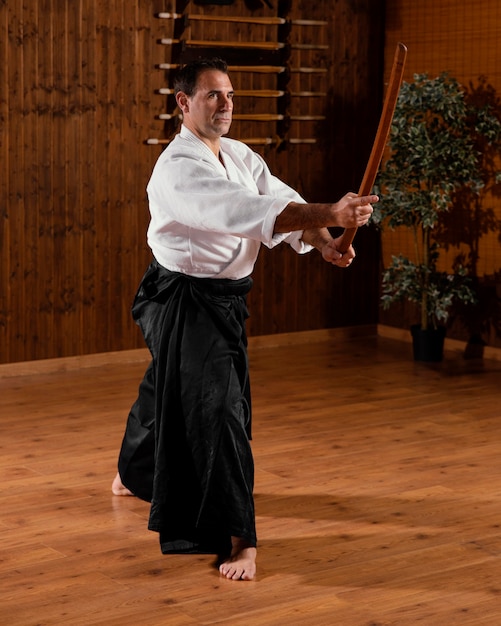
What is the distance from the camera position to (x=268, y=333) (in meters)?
6.80

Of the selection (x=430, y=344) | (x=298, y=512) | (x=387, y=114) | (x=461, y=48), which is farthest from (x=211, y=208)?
(x=461, y=48)

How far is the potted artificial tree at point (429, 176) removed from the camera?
6.06 m

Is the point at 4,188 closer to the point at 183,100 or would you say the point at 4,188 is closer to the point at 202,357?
the point at 183,100

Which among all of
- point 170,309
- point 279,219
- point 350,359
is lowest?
point 350,359

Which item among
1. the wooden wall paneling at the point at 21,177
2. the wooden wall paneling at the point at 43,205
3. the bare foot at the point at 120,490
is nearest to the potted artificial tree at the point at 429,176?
the wooden wall paneling at the point at 43,205

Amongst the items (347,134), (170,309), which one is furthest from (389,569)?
(347,134)

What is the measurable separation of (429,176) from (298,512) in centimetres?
291

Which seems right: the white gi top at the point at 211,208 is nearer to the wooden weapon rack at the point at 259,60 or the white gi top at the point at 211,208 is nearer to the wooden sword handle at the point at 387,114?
the wooden sword handle at the point at 387,114

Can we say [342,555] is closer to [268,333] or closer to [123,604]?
[123,604]

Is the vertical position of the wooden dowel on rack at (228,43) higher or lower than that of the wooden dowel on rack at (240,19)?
lower

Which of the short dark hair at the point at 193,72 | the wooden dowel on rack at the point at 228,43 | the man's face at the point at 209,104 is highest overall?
the wooden dowel on rack at the point at 228,43

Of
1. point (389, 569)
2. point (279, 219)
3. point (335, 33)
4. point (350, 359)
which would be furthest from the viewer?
point (335, 33)

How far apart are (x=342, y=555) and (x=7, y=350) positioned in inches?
120

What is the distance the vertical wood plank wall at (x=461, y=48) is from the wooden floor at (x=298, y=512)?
0.90m
